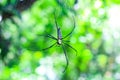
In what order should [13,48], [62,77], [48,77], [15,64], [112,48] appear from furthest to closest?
[112,48] < [62,77] < [48,77] < [15,64] < [13,48]

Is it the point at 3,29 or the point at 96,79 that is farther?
the point at 96,79

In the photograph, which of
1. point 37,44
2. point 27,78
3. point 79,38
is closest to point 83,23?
point 79,38

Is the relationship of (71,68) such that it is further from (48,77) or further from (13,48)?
(13,48)

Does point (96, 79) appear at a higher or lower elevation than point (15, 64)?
higher

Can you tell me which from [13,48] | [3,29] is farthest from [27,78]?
[3,29]

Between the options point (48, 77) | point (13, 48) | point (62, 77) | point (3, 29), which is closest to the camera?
point (3, 29)

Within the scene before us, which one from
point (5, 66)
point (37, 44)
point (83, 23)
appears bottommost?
point (5, 66)

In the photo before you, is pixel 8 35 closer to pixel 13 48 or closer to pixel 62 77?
pixel 13 48
